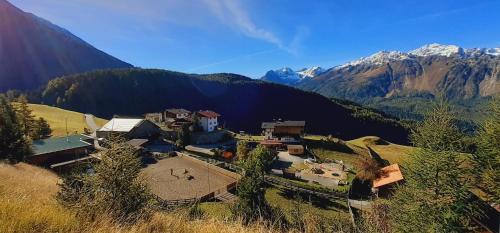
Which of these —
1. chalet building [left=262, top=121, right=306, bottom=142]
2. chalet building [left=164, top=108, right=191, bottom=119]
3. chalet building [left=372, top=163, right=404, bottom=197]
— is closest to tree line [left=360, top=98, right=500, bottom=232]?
chalet building [left=372, top=163, right=404, bottom=197]

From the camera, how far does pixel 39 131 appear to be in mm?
59438

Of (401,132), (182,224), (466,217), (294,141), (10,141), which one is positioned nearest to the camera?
(182,224)

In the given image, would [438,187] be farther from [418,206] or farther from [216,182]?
[216,182]

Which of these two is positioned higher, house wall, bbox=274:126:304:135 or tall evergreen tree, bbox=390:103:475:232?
tall evergreen tree, bbox=390:103:475:232

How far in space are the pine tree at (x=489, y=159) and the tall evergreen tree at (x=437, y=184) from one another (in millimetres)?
1517

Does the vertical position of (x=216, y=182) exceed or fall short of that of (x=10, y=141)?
it falls short

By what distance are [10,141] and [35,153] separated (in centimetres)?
1016

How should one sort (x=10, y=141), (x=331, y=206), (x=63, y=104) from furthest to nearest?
(x=63, y=104) → (x=331, y=206) → (x=10, y=141)

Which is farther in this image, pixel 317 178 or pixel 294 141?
pixel 294 141

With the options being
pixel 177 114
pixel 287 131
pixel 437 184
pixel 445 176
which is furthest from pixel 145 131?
pixel 445 176

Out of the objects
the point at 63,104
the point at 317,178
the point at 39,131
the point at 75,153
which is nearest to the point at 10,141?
the point at 75,153

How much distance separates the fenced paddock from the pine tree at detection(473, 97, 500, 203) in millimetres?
26274

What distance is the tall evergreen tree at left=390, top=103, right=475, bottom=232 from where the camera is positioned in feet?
45.1

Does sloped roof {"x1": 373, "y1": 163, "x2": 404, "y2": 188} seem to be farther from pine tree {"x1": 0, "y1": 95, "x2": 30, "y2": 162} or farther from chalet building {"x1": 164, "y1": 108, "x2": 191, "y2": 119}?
chalet building {"x1": 164, "y1": 108, "x2": 191, "y2": 119}
